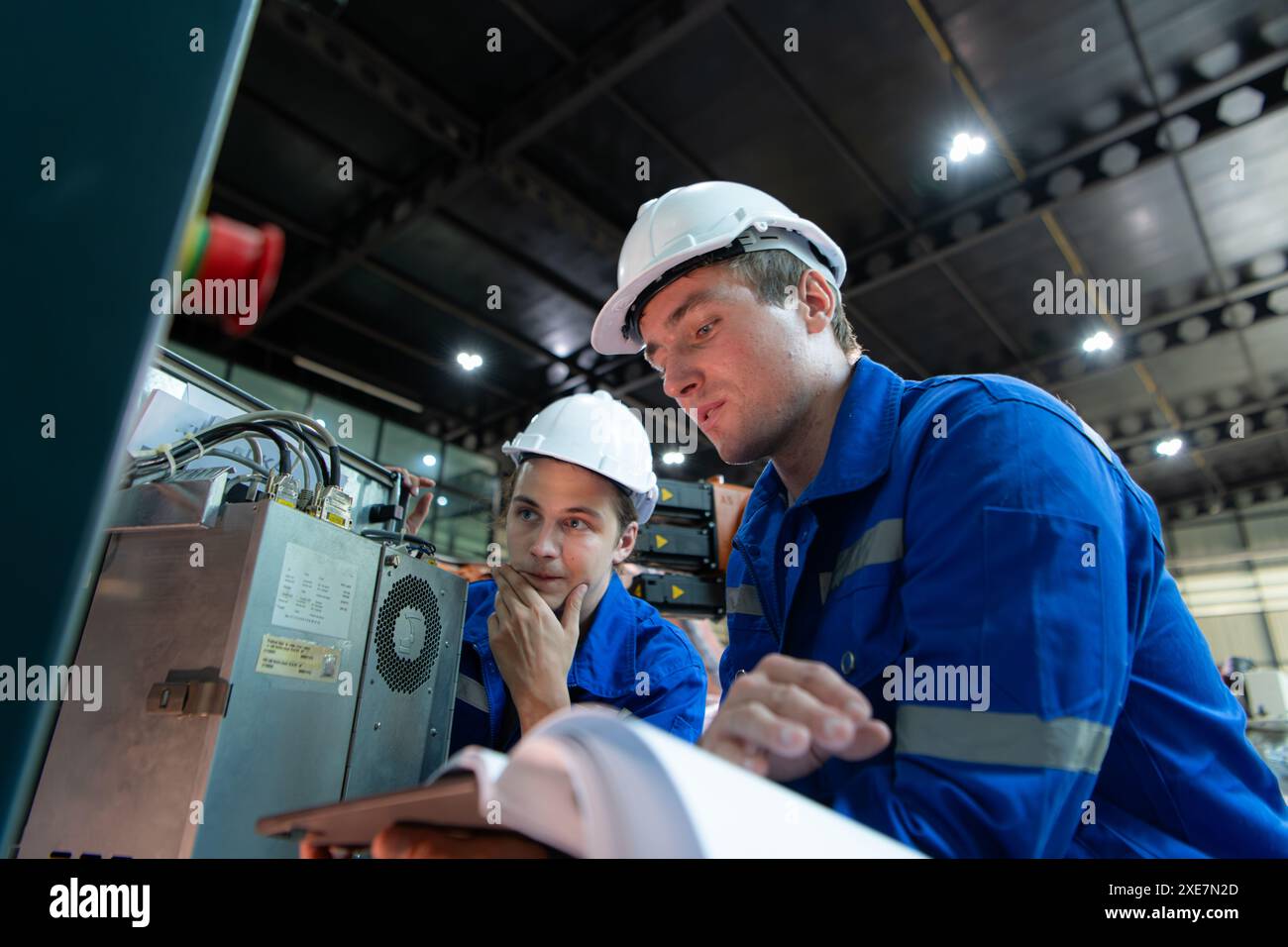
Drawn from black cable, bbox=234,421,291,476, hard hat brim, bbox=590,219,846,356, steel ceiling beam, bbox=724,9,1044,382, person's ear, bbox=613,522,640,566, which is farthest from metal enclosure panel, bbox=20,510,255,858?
steel ceiling beam, bbox=724,9,1044,382

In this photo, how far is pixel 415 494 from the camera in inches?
74.2

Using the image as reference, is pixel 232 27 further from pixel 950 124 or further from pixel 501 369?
pixel 501 369

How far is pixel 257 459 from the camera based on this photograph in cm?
141

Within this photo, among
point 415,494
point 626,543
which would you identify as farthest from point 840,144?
point 415,494

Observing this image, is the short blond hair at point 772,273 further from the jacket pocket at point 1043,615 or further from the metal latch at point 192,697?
the metal latch at point 192,697

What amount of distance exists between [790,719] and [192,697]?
0.79 meters

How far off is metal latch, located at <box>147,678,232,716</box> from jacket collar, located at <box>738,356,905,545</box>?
0.93 meters

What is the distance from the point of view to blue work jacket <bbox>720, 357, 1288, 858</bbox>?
0.81 meters

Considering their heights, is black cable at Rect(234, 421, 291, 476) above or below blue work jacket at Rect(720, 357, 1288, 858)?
above

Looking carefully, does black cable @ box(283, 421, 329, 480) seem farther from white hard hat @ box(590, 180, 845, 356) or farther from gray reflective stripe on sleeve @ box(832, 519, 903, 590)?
gray reflective stripe on sleeve @ box(832, 519, 903, 590)

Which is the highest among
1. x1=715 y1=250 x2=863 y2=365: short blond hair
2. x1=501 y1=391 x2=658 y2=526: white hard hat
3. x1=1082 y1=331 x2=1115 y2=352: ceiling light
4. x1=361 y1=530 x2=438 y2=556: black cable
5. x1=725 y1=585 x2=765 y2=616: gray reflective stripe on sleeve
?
x1=1082 y1=331 x2=1115 y2=352: ceiling light

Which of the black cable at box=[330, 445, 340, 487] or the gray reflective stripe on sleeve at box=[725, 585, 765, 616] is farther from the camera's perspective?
the gray reflective stripe on sleeve at box=[725, 585, 765, 616]

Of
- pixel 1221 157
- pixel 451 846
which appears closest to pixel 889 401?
pixel 451 846

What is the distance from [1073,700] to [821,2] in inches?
203
